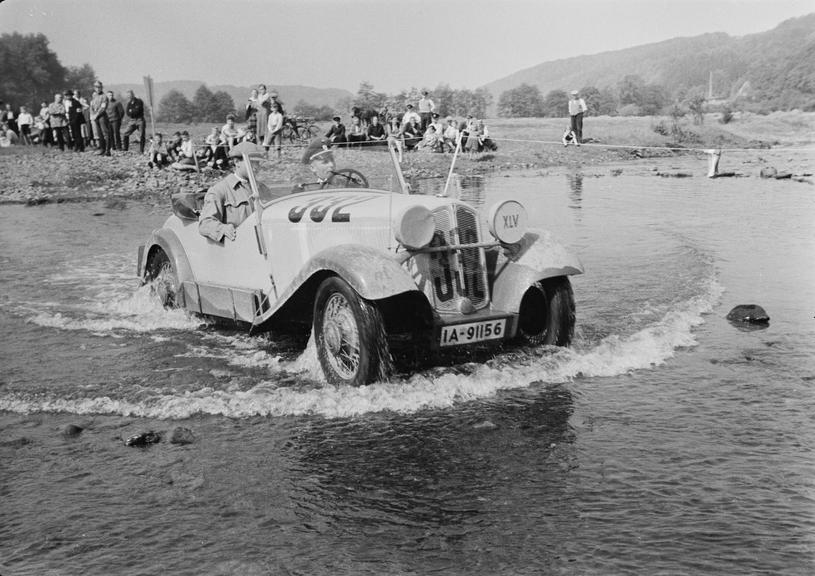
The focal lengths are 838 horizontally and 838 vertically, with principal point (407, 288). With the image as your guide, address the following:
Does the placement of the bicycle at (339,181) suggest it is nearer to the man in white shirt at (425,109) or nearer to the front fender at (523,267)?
the front fender at (523,267)

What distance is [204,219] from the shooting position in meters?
8.32

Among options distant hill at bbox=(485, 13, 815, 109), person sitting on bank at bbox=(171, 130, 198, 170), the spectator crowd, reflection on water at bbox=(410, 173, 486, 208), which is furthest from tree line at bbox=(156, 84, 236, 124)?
distant hill at bbox=(485, 13, 815, 109)

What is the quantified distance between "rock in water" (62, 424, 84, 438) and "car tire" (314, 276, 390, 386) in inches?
72.5

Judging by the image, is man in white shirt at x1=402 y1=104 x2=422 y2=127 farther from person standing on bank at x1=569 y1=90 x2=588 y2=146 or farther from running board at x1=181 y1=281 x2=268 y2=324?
running board at x1=181 y1=281 x2=268 y2=324

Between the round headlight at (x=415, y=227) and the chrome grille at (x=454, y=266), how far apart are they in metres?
0.33

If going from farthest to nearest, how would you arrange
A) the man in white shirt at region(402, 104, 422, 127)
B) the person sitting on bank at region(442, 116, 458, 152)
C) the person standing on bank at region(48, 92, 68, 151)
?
1. the person sitting on bank at region(442, 116, 458, 152)
2. the person standing on bank at region(48, 92, 68, 151)
3. the man in white shirt at region(402, 104, 422, 127)

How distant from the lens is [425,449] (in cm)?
521

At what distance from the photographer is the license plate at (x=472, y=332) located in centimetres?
637

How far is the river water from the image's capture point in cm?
388

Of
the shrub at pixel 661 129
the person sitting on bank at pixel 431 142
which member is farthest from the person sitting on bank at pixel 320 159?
the shrub at pixel 661 129

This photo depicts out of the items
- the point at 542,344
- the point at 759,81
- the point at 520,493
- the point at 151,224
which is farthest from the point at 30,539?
the point at 759,81

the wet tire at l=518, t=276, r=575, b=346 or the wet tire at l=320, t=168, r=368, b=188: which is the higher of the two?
the wet tire at l=320, t=168, r=368, b=188

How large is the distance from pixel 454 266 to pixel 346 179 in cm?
204

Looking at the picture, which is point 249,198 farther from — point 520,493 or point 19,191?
point 19,191
